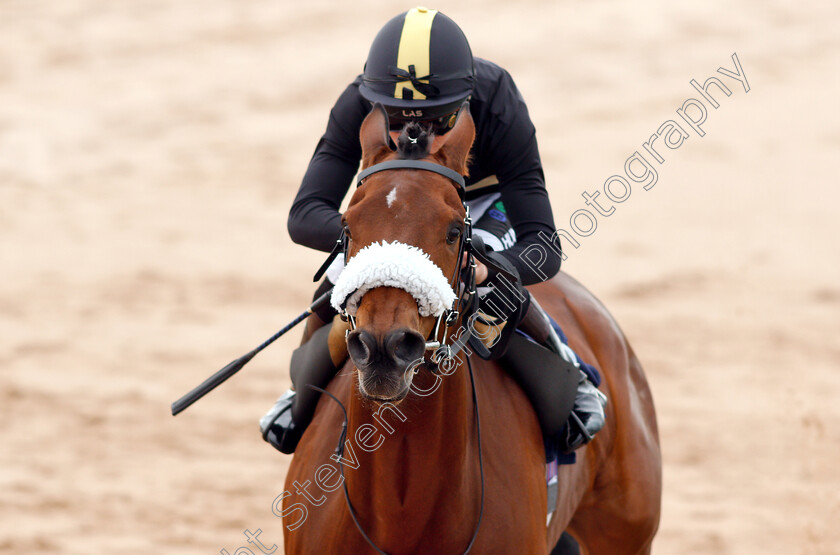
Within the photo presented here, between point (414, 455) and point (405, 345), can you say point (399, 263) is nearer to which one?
point (405, 345)

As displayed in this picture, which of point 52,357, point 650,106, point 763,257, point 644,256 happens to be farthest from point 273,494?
point 650,106

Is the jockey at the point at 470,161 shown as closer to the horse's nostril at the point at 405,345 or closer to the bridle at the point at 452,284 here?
the bridle at the point at 452,284

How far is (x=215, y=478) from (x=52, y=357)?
9.31ft

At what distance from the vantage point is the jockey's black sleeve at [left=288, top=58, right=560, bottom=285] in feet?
12.0

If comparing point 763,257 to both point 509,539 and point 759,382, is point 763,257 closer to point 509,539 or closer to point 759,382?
point 759,382

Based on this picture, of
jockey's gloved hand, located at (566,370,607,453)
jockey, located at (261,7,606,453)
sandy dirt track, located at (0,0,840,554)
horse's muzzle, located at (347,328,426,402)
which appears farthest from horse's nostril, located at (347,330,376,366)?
sandy dirt track, located at (0,0,840,554)

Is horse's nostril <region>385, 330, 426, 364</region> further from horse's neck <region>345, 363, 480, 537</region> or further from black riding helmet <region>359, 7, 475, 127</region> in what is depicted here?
black riding helmet <region>359, 7, 475, 127</region>

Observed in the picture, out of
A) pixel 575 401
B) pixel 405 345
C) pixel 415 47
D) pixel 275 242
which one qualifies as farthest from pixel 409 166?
pixel 275 242

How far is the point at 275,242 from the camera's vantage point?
12008 millimetres

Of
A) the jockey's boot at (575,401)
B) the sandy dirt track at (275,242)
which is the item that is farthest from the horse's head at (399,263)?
the sandy dirt track at (275,242)

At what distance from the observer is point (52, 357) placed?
30.8 feet

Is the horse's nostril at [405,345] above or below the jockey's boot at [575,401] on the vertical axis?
below

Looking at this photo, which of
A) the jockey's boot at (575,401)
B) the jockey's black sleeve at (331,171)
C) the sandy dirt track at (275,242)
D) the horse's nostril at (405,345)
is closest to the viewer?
the horse's nostril at (405,345)

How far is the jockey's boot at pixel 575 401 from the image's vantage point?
13.3ft
